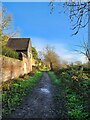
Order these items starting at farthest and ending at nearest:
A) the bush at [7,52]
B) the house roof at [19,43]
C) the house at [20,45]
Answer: the house roof at [19,43] < the house at [20,45] < the bush at [7,52]

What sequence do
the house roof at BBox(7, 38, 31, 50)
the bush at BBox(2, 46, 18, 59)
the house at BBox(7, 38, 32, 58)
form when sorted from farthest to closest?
the house roof at BBox(7, 38, 31, 50) → the house at BBox(7, 38, 32, 58) → the bush at BBox(2, 46, 18, 59)

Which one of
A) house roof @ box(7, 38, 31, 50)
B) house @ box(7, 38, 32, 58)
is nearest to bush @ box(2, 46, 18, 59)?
house @ box(7, 38, 32, 58)

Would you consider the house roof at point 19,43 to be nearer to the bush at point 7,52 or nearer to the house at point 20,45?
the house at point 20,45

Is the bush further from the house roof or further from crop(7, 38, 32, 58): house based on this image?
the house roof

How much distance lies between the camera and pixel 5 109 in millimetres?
9164

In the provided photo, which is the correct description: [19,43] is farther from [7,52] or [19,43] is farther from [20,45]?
[7,52]

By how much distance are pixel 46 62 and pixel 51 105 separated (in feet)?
200

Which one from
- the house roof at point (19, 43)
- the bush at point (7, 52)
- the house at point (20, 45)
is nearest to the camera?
the bush at point (7, 52)

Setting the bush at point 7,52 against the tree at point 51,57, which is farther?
the tree at point 51,57

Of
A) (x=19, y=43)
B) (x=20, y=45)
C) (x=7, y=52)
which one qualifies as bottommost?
(x=7, y=52)

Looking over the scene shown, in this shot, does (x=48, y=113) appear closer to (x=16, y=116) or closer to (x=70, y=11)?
(x=16, y=116)

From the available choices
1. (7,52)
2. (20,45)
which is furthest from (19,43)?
(7,52)

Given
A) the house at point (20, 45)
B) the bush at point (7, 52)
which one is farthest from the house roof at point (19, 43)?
the bush at point (7, 52)

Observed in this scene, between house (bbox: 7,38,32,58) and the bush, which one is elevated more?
house (bbox: 7,38,32,58)
